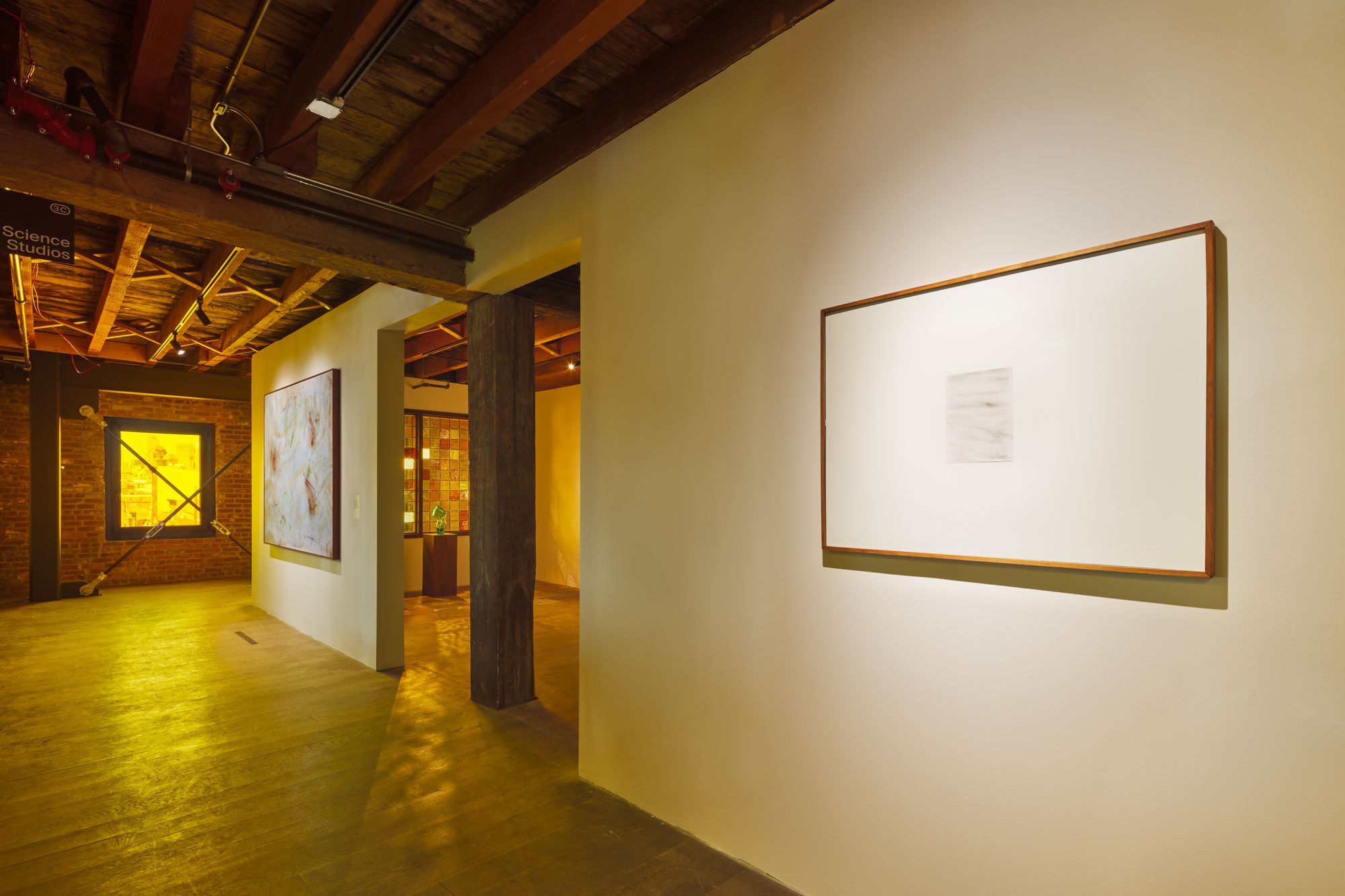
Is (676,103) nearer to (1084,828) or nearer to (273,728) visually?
(1084,828)

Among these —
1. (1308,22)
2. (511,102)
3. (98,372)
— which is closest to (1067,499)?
(1308,22)

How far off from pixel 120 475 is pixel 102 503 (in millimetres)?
413

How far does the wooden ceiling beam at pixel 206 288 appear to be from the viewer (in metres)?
4.30

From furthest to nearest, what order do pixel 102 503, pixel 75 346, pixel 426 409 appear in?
pixel 102 503 < pixel 426 409 < pixel 75 346

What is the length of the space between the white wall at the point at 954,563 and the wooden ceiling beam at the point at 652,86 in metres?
0.07

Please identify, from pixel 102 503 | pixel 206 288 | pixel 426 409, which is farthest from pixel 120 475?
pixel 206 288

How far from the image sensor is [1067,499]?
1512 mm

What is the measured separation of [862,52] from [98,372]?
10.0 m

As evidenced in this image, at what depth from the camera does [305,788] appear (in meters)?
2.84

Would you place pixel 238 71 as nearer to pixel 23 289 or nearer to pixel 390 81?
pixel 390 81

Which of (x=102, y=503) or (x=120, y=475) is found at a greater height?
(x=120, y=475)

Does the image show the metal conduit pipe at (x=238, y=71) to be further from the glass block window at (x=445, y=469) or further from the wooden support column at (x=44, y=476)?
the wooden support column at (x=44, y=476)

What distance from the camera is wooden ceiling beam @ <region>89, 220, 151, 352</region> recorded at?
3.84m

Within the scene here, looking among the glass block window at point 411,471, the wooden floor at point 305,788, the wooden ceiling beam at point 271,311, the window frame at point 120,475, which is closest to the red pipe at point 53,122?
the wooden ceiling beam at point 271,311
